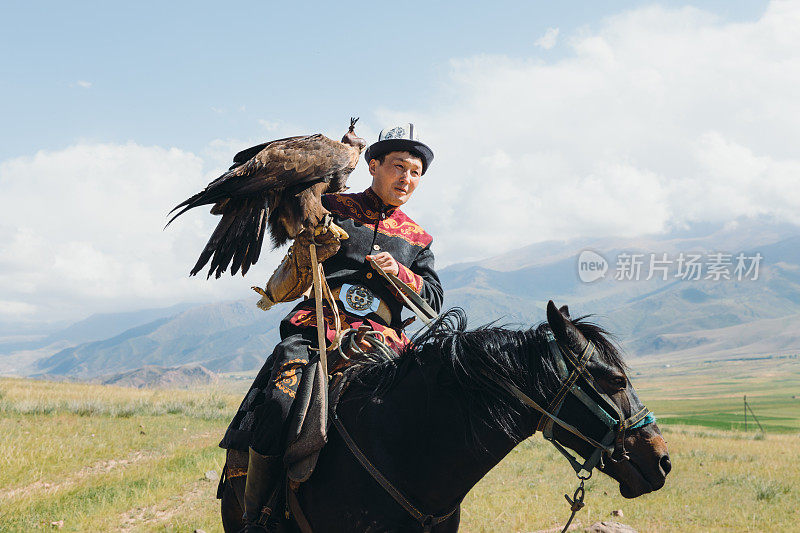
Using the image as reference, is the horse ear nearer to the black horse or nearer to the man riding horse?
the black horse

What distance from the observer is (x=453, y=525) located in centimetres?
331

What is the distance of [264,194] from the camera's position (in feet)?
11.0

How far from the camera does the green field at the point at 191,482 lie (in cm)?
862

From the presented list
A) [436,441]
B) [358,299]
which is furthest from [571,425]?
[358,299]

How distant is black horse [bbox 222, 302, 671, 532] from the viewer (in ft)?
9.91

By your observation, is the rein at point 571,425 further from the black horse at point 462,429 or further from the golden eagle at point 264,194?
the golden eagle at point 264,194

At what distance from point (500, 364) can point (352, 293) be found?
1304 millimetres

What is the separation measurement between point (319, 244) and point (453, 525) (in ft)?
6.14

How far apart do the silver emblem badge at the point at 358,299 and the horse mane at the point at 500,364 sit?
30.1 inches

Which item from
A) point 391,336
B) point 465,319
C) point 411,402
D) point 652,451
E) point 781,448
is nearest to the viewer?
point 652,451

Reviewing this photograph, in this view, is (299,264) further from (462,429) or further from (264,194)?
(462,429)

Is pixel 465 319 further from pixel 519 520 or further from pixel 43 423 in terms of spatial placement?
pixel 43 423

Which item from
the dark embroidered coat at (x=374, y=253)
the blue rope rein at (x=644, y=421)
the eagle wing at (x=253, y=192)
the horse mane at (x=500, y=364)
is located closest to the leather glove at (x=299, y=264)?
the dark embroidered coat at (x=374, y=253)

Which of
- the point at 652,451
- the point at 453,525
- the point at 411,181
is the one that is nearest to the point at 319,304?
the point at 411,181
